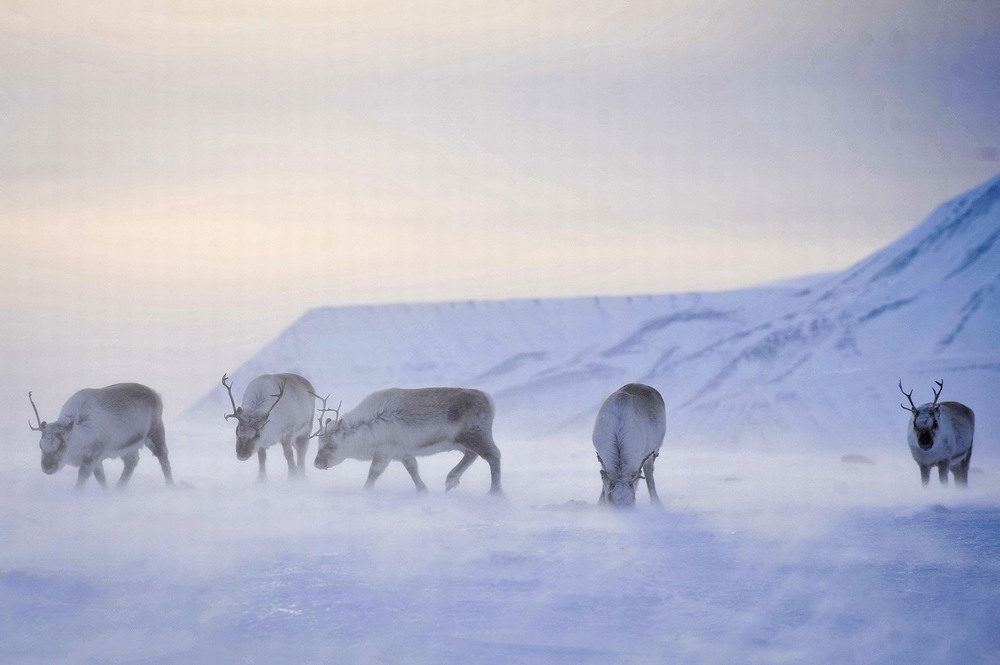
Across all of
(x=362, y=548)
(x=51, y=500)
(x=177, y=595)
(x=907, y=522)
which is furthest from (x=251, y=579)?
(x=907, y=522)

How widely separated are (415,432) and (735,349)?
2147 cm

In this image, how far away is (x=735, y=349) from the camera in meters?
33.8

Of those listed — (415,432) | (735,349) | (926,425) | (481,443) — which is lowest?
(481,443)

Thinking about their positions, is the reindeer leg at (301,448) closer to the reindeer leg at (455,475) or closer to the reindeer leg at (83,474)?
the reindeer leg at (455,475)

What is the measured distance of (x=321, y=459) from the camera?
14.3 m

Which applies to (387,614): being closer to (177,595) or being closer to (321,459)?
(177,595)

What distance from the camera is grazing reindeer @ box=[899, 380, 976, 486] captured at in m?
15.0

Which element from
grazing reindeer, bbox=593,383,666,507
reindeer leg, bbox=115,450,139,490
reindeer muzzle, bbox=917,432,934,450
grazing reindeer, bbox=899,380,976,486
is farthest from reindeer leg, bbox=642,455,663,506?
reindeer leg, bbox=115,450,139,490

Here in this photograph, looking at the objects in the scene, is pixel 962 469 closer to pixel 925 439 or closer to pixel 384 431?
pixel 925 439

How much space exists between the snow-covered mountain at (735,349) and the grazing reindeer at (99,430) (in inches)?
558

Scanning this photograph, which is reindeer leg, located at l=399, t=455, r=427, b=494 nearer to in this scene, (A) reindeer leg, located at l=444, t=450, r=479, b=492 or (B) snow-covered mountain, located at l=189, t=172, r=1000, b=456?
(A) reindeer leg, located at l=444, t=450, r=479, b=492

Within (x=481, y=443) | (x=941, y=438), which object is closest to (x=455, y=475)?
(x=481, y=443)

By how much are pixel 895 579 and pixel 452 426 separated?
6259mm

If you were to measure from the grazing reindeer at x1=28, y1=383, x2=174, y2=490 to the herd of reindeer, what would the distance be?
12 millimetres
